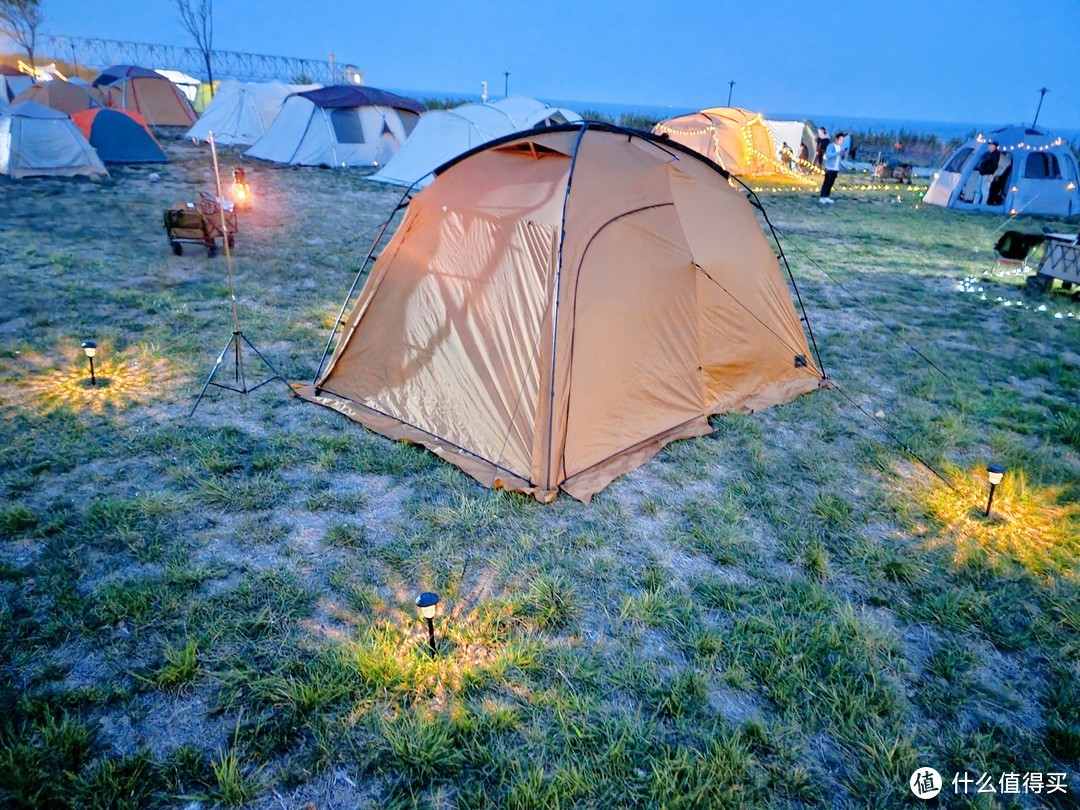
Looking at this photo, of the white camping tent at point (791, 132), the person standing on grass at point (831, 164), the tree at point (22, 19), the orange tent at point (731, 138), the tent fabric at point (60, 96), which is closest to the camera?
the person standing on grass at point (831, 164)

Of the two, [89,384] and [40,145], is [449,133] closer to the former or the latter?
[40,145]

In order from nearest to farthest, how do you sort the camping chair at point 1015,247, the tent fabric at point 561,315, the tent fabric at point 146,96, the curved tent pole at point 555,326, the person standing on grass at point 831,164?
1. the curved tent pole at point 555,326
2. the tent fabric at point 561,315
3. the camping chair at point 1015,247
4. the person standing on grass at point 831,164
5. the tent fabric at point 146,96

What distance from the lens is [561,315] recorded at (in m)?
4.43

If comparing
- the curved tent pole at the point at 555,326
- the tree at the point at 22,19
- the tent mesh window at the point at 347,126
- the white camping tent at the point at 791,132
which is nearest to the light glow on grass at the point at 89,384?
the curved tent pole at the point at 555,326

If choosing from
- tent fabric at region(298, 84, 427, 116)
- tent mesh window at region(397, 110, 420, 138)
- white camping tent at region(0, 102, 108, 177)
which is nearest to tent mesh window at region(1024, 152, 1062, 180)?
tent fabric at region(298, 84, 427, 116)

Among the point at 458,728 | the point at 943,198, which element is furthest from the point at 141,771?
the point at 943,198

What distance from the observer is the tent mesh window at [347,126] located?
18.4 m

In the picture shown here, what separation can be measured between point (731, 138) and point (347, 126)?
12154 millimetres

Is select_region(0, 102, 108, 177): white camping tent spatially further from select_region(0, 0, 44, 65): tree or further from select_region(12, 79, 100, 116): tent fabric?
select_region(0, 0, 44, 65): tree

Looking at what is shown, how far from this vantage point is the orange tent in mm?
20000

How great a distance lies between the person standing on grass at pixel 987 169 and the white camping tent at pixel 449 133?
11.3 meters

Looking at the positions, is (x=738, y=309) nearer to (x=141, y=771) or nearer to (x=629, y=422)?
(x=629, y=422)

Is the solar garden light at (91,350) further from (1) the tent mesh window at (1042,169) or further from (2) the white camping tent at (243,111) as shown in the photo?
(1) the tent mesh window at (1042,169)

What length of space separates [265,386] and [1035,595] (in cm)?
591
